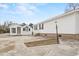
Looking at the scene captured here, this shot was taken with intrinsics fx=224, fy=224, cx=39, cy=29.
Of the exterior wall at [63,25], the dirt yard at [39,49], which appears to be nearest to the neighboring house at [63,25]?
the exterior wall at [63,25]

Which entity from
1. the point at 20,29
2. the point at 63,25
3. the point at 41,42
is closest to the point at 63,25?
the point at 63,25

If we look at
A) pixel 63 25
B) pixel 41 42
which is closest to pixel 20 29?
pixel 41 42

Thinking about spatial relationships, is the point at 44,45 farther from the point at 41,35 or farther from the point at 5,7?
the point at 5,7

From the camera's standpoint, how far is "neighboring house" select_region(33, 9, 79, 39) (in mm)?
2766

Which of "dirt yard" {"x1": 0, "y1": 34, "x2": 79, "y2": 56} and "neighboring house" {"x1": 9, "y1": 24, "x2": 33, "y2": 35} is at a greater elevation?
"neighboring house" {"x1": 9, "y1": 24, "x2": 33, "y2": 35}

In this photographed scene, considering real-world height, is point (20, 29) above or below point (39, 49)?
above

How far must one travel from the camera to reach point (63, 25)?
280cm

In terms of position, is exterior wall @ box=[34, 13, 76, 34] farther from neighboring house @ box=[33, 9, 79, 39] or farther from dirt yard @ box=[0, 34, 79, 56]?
dirt yard @ box=[0, 34, 79, 56]

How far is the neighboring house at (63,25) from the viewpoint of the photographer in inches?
109

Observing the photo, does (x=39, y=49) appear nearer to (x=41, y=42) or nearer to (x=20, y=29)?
(x=41, y=42)

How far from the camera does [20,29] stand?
2.82 meters

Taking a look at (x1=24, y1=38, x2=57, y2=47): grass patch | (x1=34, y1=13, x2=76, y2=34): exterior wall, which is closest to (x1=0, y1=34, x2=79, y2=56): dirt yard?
(x1=24, y1=38, x2=57, y2=47): grass patch

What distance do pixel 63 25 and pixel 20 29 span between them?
54 cm

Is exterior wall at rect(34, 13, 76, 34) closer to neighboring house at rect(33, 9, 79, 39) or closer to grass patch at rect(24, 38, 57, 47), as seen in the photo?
neighboring house at rect(33, 9, 79, 39)
